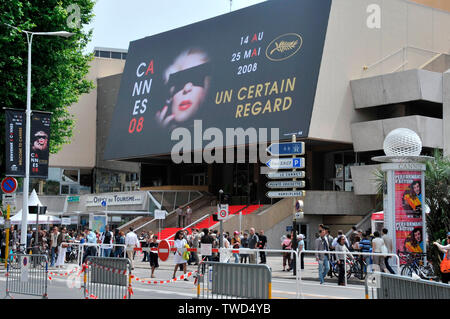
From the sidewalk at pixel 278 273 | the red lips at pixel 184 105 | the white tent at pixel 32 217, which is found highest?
the red lips at pixel 184 105

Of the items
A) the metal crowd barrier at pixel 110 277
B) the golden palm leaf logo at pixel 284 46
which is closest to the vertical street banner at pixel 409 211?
the metal crowd barrier at pixel 110 277

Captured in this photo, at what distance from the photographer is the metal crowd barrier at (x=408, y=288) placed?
714 cm

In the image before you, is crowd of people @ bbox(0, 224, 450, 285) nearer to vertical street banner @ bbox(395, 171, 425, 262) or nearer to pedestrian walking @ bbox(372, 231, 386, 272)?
Result: pedestrian walking @ bbox(372, 231, 386, 272)

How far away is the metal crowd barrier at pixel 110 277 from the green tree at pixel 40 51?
1495cm

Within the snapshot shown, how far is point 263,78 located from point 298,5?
4.99 metres

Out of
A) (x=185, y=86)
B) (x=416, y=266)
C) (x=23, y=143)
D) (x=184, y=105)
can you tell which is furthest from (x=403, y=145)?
(x=185, y=86)

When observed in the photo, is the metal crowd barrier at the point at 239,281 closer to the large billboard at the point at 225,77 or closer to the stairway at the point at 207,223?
the large billboard at the point at 225,77

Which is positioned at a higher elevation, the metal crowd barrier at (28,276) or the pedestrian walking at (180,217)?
the pedestrian walking at (180,217)

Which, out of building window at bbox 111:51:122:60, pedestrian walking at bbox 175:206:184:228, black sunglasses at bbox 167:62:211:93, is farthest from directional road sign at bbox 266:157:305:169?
building window at bbox 111:51:122:60

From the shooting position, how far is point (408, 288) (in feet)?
25.0

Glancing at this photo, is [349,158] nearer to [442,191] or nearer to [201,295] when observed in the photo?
[442,191]

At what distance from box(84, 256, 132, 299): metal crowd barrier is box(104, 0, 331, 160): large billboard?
27074 mm

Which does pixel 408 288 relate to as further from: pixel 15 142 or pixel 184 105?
pixel 184 105

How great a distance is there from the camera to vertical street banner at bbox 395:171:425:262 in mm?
20406
